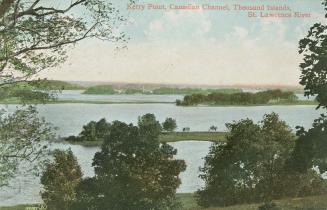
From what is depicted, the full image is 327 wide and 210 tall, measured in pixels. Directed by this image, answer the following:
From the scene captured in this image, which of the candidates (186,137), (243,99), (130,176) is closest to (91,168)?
(130,176)

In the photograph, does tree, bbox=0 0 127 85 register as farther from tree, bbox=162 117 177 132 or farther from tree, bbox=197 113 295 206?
tree, bbox=197 113 295 206

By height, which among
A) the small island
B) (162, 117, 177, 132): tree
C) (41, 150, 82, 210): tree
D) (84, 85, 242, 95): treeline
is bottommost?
(41, 150, 82, 210): tree

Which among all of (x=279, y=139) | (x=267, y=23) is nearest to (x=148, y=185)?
(x=279, y=139)

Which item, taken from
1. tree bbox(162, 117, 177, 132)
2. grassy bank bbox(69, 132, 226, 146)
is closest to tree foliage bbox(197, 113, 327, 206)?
grassy bank bbox(69, 132, 226, 146)

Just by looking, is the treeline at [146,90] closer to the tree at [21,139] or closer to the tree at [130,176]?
Result: the tree at [130,176]

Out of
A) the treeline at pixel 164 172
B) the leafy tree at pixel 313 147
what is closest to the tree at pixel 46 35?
the leafy tree at pixel 313 147

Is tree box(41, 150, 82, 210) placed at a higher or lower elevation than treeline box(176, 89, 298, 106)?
lower
